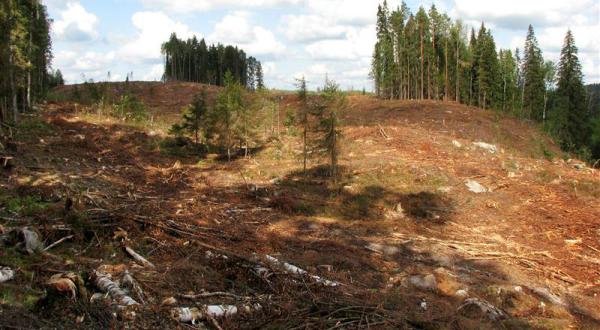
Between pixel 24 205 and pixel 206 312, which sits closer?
pixel 206 312

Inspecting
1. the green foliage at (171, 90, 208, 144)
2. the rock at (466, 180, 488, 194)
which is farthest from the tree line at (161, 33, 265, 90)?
the rock at (466, 180, 488, 194)

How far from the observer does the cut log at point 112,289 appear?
18.8 ft

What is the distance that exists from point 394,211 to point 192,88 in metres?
45.2

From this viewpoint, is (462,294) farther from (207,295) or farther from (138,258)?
(138,258)

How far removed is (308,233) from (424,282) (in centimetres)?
392

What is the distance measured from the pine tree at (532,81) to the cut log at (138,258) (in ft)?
186

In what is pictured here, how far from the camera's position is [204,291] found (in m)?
6.73

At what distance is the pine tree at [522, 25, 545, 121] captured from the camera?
56.4 meters

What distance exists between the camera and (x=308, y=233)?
1188 centimetres

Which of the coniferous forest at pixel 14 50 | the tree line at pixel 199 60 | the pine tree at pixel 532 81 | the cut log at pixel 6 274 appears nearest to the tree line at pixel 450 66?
the pine tree at pixel 532 81

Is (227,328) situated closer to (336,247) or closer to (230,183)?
(336,247)

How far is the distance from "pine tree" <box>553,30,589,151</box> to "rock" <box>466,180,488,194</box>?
1362 inches

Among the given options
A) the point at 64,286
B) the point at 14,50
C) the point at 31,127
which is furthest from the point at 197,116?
the point at 64,286

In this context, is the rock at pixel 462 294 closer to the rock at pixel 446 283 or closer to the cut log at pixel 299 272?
the rock at pixel 446 283
